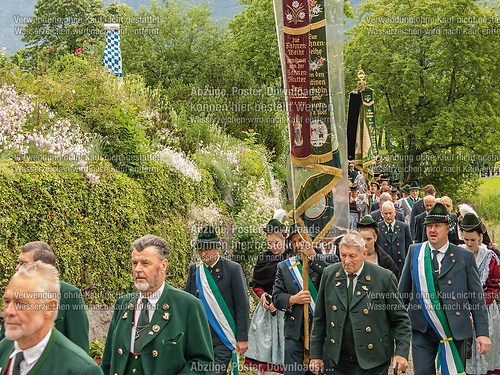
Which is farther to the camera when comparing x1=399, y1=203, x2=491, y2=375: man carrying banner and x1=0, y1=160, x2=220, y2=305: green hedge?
x1=0, y1=160, x2=220, y2=305: green hedge

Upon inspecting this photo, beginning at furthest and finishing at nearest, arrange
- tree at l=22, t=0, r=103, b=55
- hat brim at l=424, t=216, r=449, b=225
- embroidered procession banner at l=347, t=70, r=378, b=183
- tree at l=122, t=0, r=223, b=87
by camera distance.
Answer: tree at l=22, t=0, r=103, b=55 < tree at l=122, t=0, r=223, b=87 < embroidered procession banner at l=347, t=70, r=378, b=183 < hat brim at l=424, t=216, r=449, b=225

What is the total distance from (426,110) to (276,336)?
116 feet

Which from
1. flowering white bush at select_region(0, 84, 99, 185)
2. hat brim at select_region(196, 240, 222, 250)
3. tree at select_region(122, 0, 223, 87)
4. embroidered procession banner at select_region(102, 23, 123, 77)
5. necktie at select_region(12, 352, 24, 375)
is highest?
tree at select_region(122, 0, 223, 87)

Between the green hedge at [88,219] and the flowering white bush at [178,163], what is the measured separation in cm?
62

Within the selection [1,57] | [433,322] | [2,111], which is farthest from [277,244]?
[1,57]

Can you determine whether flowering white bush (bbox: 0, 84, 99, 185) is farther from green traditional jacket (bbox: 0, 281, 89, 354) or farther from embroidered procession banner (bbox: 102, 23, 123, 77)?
embroidered procession banner (bbox: 102, 23, 123, 77)

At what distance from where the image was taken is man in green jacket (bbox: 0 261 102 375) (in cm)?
439

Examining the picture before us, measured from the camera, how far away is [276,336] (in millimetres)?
10570

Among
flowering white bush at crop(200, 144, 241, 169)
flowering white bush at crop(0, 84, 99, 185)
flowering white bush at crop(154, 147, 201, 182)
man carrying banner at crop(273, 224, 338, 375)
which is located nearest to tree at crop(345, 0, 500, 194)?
flowering white bush at crop(200, 144, 241, 169)

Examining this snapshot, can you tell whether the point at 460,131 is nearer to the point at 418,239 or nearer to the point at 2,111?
the point at 418,239

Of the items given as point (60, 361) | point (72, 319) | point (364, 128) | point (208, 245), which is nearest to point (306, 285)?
point (208, 245)

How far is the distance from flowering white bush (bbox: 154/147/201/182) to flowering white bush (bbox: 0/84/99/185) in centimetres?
237

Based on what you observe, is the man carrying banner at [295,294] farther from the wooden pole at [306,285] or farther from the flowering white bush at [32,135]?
the flowering white bush at [32,135]

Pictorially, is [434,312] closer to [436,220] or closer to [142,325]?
[436,220]
